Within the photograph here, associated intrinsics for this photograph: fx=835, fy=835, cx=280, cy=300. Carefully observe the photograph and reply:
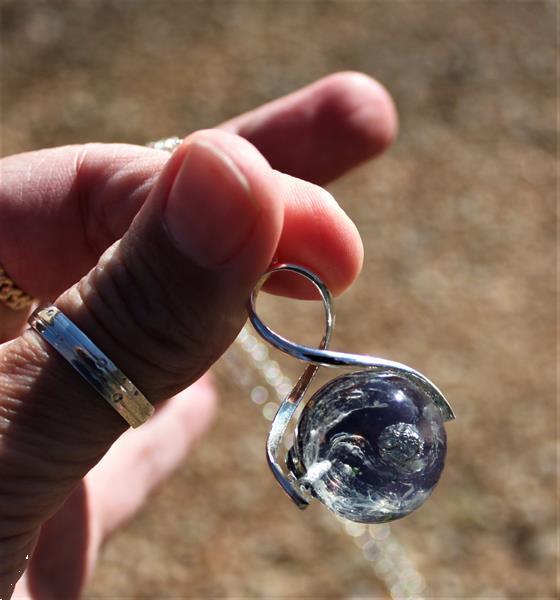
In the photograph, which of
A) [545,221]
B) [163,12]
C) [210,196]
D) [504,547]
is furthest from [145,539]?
[163,12]

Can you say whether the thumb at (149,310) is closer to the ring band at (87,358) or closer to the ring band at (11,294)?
the ring band at (87,358)

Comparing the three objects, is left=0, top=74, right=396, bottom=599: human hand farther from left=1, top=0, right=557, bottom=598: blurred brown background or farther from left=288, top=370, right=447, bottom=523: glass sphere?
left=1, top=0, right=557, bottom=598: blurred brown background

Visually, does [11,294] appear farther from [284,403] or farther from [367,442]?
[367,442]

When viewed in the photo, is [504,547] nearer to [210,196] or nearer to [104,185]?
[104,185]

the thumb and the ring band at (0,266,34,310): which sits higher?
the thumb

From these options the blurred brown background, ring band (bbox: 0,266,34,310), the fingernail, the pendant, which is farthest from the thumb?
the blurred brown background

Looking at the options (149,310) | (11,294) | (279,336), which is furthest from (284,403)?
(11,294)

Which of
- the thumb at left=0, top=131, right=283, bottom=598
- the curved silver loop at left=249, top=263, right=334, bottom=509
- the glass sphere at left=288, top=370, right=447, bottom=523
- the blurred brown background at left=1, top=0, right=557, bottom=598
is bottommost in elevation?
the blurred brown background at left=1, top=0, right=557, bottom=598
